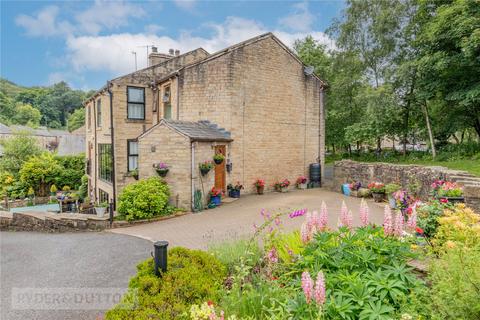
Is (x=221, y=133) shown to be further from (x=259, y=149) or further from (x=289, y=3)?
(x=289, y=3)

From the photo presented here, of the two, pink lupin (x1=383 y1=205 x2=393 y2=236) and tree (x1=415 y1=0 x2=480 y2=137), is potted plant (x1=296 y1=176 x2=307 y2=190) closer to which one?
tree (x1=415 y1=0 x2=480 y2=137)

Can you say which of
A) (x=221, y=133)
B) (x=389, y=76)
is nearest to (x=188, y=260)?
(x=221, y=133)

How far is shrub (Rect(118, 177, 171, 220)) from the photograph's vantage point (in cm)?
1080

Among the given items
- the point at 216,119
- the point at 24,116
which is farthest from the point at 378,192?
the point at 24,116

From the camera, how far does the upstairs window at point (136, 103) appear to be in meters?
16.4

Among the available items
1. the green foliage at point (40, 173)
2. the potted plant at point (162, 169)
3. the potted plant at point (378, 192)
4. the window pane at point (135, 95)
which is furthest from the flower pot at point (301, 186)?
the green foliage at point (40, 173)

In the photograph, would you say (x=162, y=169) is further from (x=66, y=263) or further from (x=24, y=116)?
(x=24, y=116)

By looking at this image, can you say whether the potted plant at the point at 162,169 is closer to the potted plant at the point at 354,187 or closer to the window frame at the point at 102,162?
the window frame at the point at 102,162

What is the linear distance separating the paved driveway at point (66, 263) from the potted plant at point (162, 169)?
125 inches

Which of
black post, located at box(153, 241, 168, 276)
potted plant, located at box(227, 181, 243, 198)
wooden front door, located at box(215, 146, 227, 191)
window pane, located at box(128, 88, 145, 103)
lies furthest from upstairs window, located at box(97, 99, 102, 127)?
black post, located at box(153, 241, 168, 276)

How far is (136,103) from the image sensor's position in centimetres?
1666

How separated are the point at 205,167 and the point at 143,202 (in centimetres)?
284

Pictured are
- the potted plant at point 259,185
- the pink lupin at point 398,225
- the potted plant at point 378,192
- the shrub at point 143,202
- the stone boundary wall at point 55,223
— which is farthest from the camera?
the potted plant at point 259,185

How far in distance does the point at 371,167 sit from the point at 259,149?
560 centimetres
